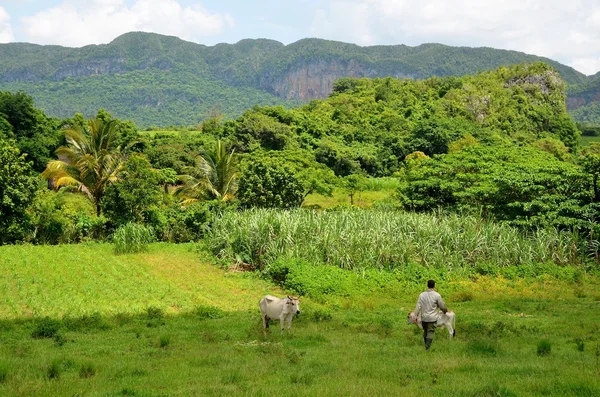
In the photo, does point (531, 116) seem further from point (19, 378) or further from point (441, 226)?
point (19, 378)

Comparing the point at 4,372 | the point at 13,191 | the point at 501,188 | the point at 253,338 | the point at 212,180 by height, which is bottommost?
the point at 253,338

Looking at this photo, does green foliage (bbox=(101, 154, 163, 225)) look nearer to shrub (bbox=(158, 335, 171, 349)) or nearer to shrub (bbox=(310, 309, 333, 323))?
shrub (bbox=(310, 309, 333, 323))

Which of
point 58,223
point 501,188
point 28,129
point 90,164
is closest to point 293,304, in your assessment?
point 501,188

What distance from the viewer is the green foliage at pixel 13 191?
76.2ft

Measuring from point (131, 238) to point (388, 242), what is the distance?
11.0 metres

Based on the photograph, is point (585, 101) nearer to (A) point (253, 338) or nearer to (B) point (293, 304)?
(B) point (293, 304)

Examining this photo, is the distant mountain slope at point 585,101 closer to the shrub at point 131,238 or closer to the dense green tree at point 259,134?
the dense green tree at point 259,134

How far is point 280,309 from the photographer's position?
11.9 metres

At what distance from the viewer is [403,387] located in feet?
24.0

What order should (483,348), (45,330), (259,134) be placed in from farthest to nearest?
(259,134), (45,330), (483,348)

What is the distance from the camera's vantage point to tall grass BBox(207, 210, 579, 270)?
799 inches

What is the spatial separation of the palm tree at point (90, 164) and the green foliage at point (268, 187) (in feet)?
20.7

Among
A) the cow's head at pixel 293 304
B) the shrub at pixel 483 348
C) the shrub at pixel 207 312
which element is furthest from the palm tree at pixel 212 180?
the shrub at pixel 483 348

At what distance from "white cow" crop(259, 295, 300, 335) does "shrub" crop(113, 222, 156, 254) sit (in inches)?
526
